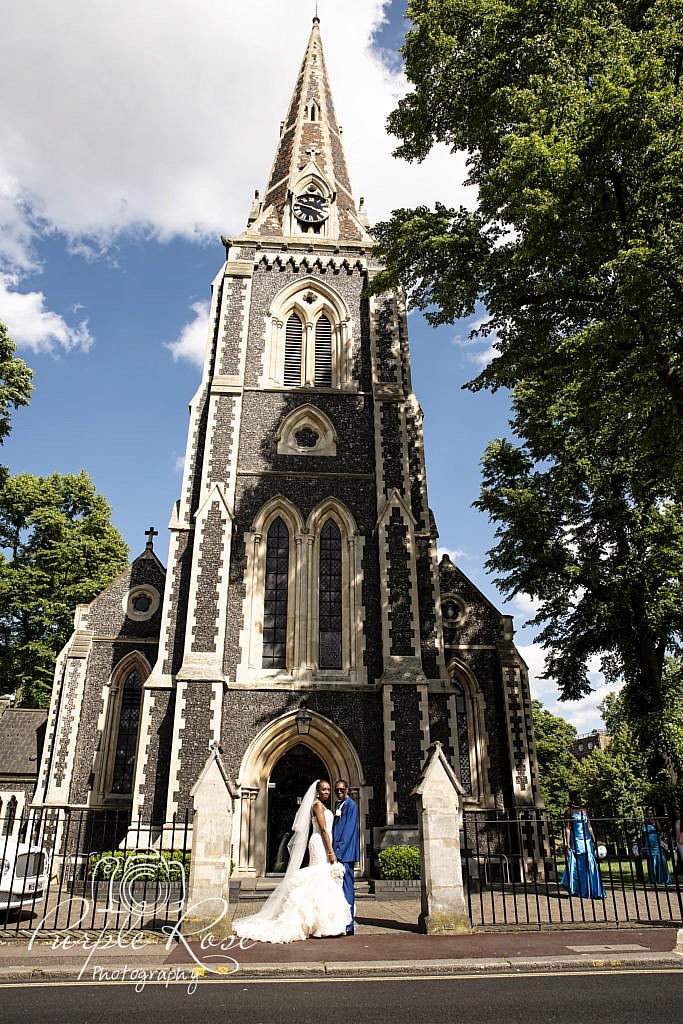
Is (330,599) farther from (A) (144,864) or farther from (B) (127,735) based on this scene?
(A) (144,864)

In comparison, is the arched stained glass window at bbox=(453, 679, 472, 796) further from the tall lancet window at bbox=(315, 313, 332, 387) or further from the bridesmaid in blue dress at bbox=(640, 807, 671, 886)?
the tall lancet window at bbox=(315, 313, 332, 387)

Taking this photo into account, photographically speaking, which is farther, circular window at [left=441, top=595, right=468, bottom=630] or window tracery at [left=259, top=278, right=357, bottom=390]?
circular window at [left=441, top=595, right=468, bottom=630]

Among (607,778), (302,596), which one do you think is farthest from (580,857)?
(607,778)

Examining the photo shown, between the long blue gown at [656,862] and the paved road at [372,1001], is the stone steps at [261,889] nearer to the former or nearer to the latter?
the long blue gown at [656,862]

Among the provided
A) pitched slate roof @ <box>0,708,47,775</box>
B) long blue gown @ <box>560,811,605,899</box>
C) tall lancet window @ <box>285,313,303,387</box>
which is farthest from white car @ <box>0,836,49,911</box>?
tall lancet window @ <box>285,313,303,387</box>

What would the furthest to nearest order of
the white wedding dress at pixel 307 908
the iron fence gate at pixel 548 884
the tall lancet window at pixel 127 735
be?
the tall lancet window at pixel 127 735
the iron fence gate at pixel 548 884
the white wedding dress at pixel 307 908

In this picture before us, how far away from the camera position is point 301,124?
29.3 m

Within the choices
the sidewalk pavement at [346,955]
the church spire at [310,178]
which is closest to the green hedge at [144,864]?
the sidewalk pavement at [346,955]

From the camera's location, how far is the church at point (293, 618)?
15.5 meters

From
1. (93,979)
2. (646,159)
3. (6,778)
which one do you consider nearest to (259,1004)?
(93,979)

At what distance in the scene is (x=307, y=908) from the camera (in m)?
8.12

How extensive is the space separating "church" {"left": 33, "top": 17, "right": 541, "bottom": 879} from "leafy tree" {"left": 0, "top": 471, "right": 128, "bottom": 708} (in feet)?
25.0

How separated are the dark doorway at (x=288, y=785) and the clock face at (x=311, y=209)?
17.7 metres

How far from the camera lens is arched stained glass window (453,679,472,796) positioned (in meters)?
18.7
